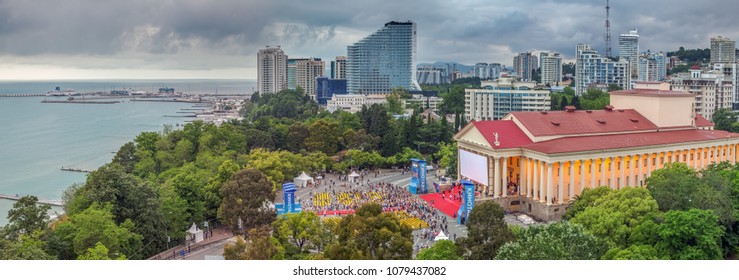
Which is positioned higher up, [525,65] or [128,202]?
[525,65]

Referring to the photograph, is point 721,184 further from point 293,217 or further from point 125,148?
point 125,148

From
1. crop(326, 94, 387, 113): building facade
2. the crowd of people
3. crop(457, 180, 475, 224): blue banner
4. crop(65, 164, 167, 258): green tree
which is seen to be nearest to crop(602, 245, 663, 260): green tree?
the crowd of people

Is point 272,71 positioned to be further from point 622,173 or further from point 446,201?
point 622,173

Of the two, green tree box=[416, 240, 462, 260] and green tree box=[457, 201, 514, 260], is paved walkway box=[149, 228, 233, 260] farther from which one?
green tree box=[457, 201, 514, 260]

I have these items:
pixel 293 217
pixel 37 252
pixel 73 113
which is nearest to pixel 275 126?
pixel 293 217

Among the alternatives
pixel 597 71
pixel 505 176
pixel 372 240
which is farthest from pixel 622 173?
pixel 597 71

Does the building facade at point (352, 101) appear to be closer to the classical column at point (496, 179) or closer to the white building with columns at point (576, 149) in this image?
the white building with columns at point (576, 149)
